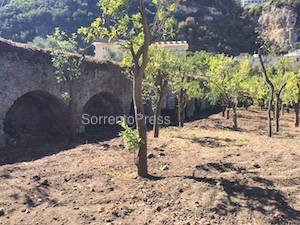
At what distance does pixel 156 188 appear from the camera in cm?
586

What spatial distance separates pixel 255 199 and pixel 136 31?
426cm

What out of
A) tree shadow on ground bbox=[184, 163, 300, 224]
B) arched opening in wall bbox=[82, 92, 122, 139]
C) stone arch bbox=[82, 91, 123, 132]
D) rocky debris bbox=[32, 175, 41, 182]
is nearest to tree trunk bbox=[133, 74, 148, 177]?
tree shadow on ground bbox=[184, 163, 300, 224]

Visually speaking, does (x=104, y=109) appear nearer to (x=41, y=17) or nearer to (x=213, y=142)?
(x=213, y=142)

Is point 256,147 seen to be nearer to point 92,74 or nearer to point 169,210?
point 169,210

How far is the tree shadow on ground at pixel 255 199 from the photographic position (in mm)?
4746

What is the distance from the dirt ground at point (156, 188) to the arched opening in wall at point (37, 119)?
300 cm

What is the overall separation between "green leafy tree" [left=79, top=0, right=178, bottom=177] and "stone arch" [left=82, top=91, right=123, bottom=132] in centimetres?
1003

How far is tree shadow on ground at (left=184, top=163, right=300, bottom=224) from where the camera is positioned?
4.75m

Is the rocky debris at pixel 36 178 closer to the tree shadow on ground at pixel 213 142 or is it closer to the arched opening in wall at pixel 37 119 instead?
the arched opening in wall at pixel 37 119

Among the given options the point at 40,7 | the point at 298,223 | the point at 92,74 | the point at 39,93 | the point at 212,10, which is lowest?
the point at 298,223

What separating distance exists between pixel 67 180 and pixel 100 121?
1082 cm

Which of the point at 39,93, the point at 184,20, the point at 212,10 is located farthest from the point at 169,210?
the point at 212,10

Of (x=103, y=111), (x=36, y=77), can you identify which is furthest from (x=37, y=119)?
(x=103, y=111)

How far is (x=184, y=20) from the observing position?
2596 inches
